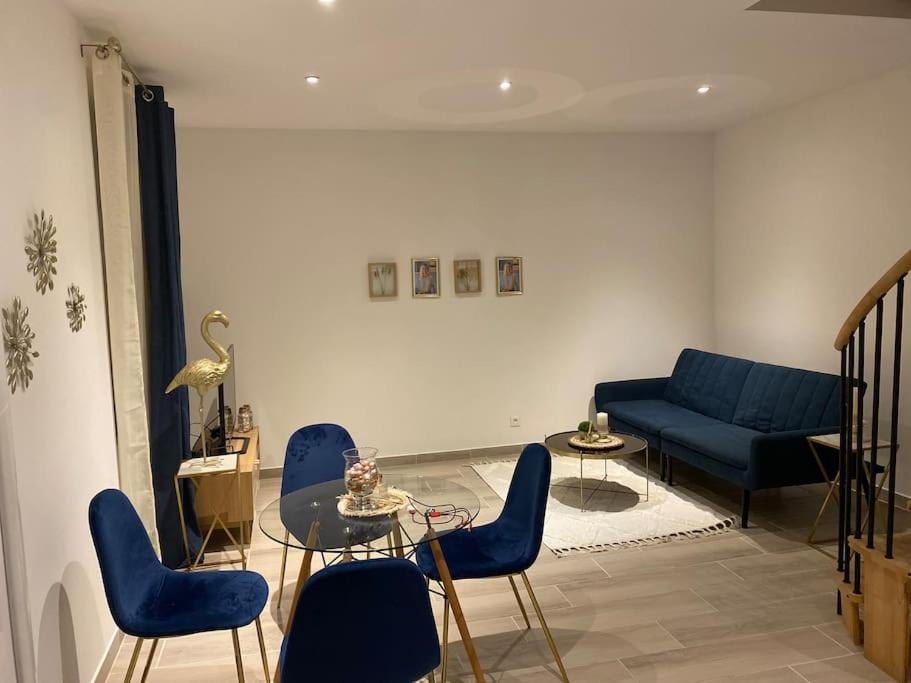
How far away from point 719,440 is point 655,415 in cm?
95

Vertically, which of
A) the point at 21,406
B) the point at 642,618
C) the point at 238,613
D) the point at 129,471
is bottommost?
the point at 642,618

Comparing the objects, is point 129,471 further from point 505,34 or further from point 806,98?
point 806,98

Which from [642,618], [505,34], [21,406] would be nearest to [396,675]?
[21,406]

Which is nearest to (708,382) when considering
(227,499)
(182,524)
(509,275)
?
(509,275)

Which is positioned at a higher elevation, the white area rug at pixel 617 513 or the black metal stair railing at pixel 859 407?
the black metal stair railing at pixel 859 407

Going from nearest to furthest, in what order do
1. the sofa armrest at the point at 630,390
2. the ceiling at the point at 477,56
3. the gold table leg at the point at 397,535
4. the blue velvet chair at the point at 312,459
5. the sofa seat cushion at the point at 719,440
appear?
the gold table leg at the point at 397,535
the ceiling at the point at 477,56
the blue velvet chair at the point at 312,459
the sofa seat cushion at the point at 719,440
the sofa armrest at the point at 630,390

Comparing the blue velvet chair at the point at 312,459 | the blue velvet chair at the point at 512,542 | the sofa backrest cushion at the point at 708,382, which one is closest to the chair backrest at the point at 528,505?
the blue velvet chair at the point at 512,542

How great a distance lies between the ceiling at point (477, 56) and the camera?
3295 mm

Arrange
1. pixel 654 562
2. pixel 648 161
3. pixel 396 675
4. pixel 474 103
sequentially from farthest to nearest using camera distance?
1. pixel 648 161
2. pixel 474 103
3. pixel 654 562
4. pixel 396 675

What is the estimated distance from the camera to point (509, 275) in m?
6.31

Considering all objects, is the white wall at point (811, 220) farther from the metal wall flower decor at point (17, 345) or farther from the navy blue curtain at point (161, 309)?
the metal wall flower decor at point (17, 345)

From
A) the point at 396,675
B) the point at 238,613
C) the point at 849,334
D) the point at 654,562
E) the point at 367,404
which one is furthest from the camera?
the point at 367,404

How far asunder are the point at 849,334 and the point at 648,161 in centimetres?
382

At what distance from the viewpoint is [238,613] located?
258 centimetres
